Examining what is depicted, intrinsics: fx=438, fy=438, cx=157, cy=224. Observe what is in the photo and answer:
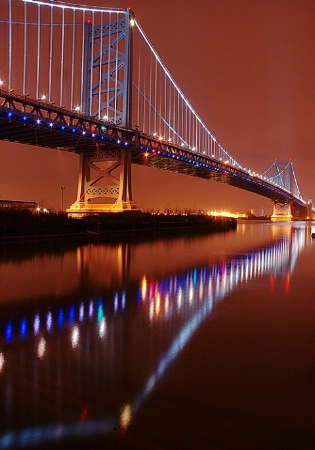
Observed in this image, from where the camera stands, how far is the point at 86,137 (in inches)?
1369

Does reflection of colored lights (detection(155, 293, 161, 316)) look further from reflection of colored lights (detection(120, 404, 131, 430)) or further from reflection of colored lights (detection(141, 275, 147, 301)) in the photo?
reflection of colored lights (detection(120, 404, 131, 430))

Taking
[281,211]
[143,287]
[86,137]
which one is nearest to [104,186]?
[86,137]

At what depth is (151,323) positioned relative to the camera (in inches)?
208

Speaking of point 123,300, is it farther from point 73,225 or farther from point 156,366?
point 73,225

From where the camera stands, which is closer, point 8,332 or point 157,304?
point 8,332

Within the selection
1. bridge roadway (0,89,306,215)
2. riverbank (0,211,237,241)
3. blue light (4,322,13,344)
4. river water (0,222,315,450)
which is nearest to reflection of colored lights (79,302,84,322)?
river water (0,222,315,450)

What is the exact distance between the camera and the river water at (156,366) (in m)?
2.67

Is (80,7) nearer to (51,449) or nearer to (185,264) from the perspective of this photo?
(185,264)

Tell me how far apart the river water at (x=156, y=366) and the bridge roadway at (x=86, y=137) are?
80.0 ft

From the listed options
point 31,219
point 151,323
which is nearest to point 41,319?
point 151,323

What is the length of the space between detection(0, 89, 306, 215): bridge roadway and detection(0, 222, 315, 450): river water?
2438 centimetres

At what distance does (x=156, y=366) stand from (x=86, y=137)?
1283 inches

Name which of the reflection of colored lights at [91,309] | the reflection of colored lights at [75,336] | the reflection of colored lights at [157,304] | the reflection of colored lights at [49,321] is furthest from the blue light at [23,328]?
the reflection of colored lights at [157,304]

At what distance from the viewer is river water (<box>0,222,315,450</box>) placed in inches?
105
